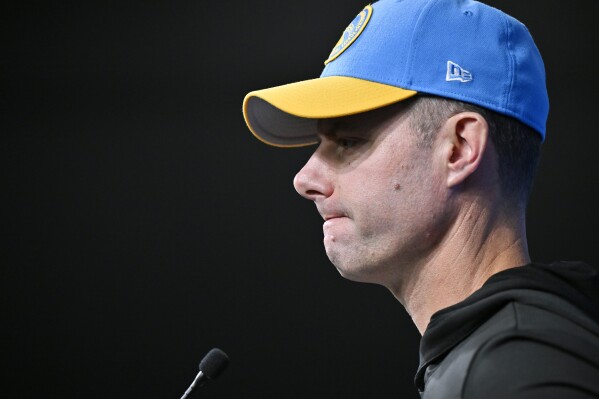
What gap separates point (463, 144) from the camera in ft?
3.41

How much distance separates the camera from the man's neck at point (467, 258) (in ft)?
3.41

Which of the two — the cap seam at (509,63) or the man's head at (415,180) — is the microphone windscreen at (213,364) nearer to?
the man's head at (415,180)

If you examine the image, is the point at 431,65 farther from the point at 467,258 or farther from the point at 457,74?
the point at 467,258

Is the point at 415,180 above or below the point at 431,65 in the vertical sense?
below

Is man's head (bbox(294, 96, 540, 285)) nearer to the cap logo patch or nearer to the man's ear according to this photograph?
the man's ear

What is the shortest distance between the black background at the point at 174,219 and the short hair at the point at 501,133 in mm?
1410

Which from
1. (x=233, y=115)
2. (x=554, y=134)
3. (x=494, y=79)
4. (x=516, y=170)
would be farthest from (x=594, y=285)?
(x=233, y=115)

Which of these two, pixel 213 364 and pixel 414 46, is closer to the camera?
pixel 414 46

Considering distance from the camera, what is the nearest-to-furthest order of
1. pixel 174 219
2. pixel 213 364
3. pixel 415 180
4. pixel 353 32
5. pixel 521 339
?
pixel 521 339, pixel 415 180, pixel 353 32, pixel 213 364, pixel 174 219

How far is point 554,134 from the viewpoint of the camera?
2412 millimetres

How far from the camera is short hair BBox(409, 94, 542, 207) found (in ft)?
3.42

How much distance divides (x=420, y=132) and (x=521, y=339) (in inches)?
12.8

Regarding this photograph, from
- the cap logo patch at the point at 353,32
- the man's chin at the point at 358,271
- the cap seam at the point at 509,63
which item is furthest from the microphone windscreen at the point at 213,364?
the cap seam at the point at 509,63

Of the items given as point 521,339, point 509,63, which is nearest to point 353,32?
point 509,63
